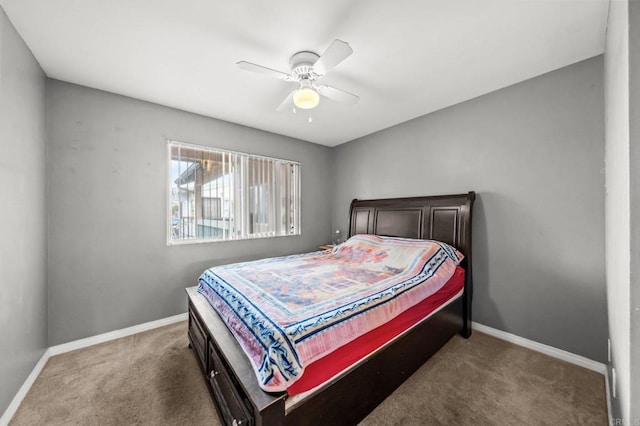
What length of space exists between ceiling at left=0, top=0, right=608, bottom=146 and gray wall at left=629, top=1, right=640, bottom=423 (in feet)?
3.08

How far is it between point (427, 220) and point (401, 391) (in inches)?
73.6

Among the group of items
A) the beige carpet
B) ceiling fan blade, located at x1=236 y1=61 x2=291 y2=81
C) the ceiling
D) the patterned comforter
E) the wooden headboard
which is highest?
the ceiling

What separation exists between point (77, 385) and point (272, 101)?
307 cm

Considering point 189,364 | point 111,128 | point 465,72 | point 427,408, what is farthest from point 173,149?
point 427,408

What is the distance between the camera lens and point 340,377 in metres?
1.37

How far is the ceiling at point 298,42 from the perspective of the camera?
1.53 m

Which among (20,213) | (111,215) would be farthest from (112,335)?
(20,213)

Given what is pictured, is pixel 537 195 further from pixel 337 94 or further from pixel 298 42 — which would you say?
pixel 298 42

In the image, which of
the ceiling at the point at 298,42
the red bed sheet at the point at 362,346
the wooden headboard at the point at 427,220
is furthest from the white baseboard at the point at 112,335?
the wooden headboard at the point at 427,220

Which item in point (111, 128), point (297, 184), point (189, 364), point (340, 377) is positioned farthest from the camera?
point (297, 184)

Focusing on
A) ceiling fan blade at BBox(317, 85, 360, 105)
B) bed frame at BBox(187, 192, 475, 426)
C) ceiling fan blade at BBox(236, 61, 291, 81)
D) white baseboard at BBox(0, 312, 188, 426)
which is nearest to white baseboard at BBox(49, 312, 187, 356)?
white baseboard at BBox(0, 312, 188, 426)

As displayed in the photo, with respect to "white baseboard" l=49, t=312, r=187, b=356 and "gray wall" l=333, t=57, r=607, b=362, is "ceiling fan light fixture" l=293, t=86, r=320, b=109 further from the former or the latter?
"white baseboard" l=49, t=312, r=187, b=356

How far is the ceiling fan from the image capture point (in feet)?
5.30

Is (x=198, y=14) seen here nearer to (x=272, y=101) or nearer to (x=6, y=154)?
(x=272, y=101)
